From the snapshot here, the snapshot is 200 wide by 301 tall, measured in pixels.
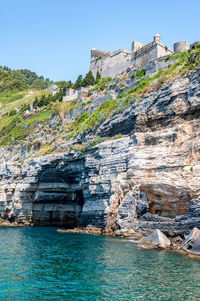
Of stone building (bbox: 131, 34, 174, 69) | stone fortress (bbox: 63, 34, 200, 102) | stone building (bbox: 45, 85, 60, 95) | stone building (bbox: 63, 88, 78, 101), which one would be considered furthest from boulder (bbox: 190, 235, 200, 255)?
stone building (bbox: 45, 85, 60, 95)

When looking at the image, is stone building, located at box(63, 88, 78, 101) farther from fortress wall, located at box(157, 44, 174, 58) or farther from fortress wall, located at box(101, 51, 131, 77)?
fortress wall, located at box(157, 44, 174, 58)

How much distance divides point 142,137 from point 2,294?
19.6m

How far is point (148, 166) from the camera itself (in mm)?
26281

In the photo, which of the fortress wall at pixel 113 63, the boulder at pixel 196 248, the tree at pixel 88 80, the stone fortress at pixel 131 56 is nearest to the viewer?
the boulder at pixel 196 248

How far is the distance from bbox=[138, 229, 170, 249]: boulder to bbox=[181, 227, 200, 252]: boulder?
4.49 feet

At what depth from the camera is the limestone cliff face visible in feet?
77.9

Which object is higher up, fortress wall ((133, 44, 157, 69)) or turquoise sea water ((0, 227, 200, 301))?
fortress wall ((133, 44, 157, 69))

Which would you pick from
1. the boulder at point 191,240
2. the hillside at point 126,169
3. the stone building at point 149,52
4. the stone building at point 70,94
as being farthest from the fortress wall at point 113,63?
the boulder at point 191,240

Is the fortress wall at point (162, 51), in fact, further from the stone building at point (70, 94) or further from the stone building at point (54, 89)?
the stone building at point (54, 89)

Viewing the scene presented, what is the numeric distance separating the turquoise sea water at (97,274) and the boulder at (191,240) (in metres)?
1.14

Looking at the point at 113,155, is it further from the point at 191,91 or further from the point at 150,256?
the point at 150,256

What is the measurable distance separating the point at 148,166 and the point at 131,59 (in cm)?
4006

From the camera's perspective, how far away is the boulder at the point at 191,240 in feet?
63.4

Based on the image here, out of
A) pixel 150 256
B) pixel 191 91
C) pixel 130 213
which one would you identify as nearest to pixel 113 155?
pixel 130 213
